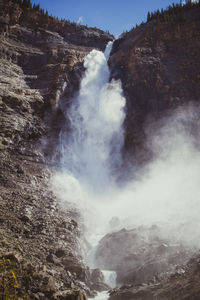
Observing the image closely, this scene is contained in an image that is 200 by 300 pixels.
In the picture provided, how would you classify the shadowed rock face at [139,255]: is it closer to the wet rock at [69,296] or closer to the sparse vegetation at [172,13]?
the wet rock at [69,296]

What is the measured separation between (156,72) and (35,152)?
19.8m

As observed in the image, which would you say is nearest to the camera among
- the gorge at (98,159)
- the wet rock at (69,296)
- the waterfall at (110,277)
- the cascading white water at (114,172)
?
the wet rock at (69,296)

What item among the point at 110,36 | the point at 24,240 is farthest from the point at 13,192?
the point at 110,36

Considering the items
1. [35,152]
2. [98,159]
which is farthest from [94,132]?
[35,152]

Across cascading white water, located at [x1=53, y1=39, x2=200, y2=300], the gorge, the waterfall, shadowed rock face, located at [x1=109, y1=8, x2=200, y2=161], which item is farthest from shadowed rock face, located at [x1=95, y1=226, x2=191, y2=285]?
shadowed rock face, located at [x1=109, y1=8, x2=200, y2=161]

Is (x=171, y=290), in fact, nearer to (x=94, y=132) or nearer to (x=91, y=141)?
(x=91, y=141)

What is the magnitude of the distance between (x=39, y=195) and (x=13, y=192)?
7.81 feet

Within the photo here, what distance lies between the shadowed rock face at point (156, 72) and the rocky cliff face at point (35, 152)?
7611 millimetres

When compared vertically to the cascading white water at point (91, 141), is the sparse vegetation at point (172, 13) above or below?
above

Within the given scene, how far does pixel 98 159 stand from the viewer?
27.3 metres

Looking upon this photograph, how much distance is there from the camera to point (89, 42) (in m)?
43.1

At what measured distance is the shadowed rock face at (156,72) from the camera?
29.4m

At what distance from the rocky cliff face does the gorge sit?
0.08m

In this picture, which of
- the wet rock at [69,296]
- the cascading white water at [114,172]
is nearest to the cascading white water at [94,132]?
the cascading white water at [114,172]
